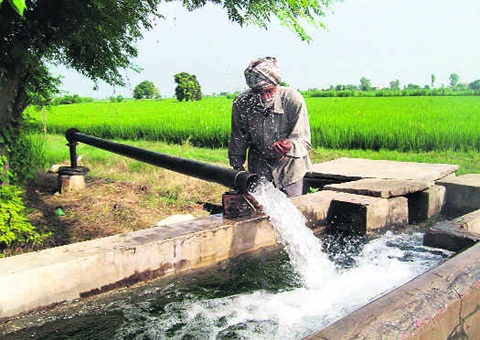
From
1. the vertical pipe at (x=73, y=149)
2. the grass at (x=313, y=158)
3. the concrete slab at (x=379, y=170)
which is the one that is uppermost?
the vertical pipe at (x=73, y=149)

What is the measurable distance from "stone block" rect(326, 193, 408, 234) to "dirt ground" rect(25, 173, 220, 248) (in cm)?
188

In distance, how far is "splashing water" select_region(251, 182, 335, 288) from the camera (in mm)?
3164

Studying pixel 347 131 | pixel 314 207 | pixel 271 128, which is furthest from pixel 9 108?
pixel 347 131

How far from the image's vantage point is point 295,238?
331cm

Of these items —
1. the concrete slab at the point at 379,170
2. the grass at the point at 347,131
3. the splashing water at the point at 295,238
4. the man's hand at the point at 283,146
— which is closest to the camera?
the splashing water at the point at 295,238

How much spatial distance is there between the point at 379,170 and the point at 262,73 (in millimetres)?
3094

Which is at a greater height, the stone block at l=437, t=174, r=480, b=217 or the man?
the man

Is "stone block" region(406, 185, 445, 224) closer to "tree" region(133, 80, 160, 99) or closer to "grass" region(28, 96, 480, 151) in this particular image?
"grass" region(28, 96, 480, 151)

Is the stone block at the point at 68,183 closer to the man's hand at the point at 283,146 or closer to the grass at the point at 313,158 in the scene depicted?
the grass at the point at 313,158

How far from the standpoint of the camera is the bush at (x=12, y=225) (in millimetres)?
3826

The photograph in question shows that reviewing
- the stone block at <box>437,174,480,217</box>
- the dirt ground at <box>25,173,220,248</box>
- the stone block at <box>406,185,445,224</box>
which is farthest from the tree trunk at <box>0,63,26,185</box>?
the stone block at <box>437,174,480,217</box>

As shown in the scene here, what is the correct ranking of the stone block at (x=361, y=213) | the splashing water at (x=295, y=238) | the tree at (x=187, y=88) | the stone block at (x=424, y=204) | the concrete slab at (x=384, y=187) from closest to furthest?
the splashing water at (x=295, y=238) < the stone block at (x=361, y=213) < the concrete slab at (x=384, y=187) < the stone block at (x=424, y=204) < the tree at (x=187, y=88)

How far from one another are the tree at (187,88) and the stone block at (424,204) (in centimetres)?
2402

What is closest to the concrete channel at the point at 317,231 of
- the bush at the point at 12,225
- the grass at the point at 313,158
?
the bush at the point at 12,225
